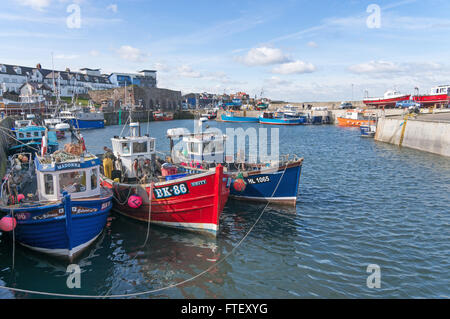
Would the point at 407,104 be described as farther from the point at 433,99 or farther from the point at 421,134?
the point at 421,134

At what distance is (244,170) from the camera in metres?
18.6

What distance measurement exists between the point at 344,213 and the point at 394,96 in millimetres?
Result: 77691

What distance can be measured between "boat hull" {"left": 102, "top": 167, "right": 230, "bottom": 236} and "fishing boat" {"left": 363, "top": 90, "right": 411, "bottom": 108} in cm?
8252

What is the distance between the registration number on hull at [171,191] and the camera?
530 inches

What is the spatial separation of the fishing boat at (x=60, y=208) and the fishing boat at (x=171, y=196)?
5.70 ft

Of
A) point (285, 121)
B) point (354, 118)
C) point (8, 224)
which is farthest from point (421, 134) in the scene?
point (285, 121)

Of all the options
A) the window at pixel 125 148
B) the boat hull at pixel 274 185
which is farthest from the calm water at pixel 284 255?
the window at pixel 125 148

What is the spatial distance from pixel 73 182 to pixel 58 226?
2249mm

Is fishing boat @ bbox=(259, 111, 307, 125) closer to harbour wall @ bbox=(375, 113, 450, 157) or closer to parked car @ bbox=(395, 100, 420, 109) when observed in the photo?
parked car @ bbox=(395, 100, 420, 109)

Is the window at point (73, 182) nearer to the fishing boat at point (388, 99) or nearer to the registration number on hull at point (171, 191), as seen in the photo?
the registration number on hull at point (171, 191)

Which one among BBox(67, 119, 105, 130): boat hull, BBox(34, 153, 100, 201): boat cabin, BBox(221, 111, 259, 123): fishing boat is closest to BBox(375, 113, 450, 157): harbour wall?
BBox(34, 153, 100, 201): boat cabin

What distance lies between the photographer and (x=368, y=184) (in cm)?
2309
